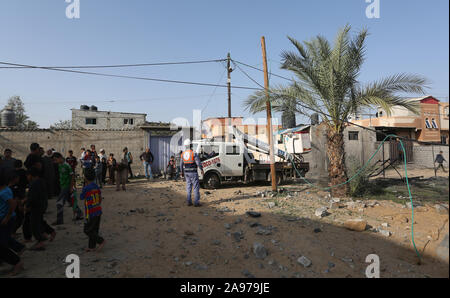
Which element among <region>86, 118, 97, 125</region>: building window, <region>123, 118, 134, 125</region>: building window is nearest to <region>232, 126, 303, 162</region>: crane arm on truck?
<region>123, 118, 134, 125</region>: building window

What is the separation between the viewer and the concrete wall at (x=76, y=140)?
1198 centimetres

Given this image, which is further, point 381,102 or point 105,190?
point 105,190

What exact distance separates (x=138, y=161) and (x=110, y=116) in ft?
47.6

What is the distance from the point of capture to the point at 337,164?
26.5 ft

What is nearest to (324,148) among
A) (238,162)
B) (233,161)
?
(238,162)

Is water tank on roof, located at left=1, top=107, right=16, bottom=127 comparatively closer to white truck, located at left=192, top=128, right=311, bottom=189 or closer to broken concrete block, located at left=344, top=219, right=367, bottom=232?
white truck, located at left=192, top=128, right=311, bottom=189

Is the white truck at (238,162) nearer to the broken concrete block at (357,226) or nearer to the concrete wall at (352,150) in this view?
the concrete wall at (352,150)

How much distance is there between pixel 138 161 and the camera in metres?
13.7

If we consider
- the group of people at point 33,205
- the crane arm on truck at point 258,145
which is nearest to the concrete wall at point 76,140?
the crane arm on truck at point 258,145

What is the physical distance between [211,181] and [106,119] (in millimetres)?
20858

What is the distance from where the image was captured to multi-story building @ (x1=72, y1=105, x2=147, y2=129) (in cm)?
2467

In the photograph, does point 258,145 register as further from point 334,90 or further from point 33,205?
point 33,205

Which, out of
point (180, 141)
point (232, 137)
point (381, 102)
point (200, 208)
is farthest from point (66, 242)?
point (180, 141)
